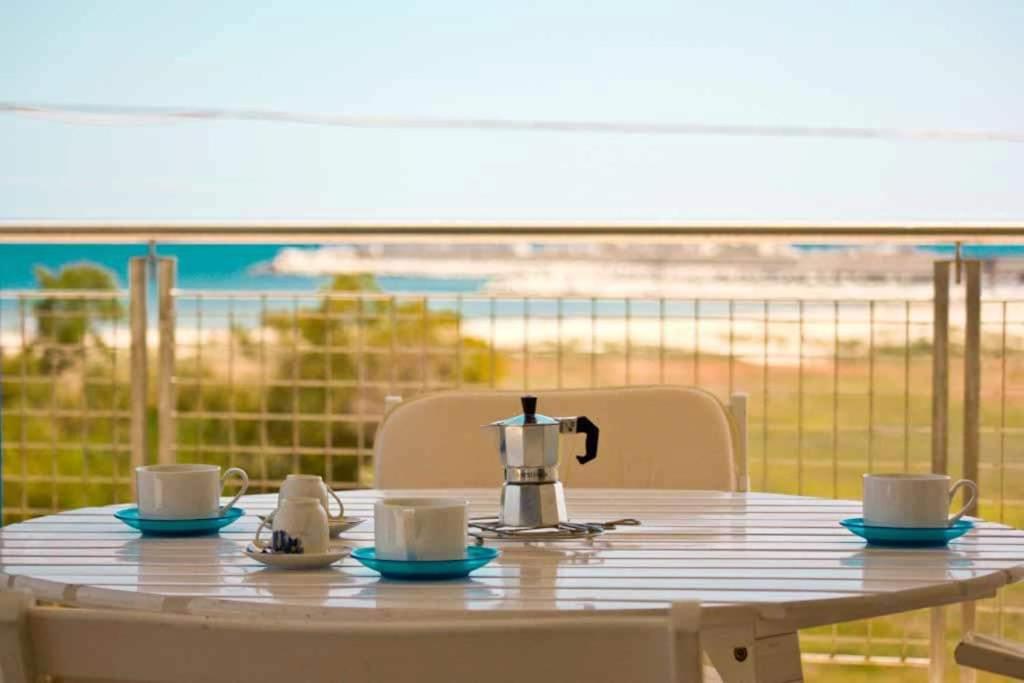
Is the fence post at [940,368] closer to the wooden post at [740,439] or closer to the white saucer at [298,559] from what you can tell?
Answer: the wooden post at [740,439]

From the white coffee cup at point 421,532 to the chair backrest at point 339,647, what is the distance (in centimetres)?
41

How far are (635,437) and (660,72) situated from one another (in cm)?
1701

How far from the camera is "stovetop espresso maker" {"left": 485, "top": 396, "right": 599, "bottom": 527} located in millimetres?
1492

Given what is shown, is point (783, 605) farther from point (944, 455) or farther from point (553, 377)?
point (553, 377)

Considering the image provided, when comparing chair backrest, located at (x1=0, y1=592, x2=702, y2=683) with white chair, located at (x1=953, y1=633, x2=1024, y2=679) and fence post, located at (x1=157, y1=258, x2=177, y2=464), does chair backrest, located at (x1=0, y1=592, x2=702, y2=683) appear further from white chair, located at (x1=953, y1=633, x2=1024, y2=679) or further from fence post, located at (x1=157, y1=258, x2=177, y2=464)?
fence post, located at (x1=157, y1=258, x2=177, y2=464)

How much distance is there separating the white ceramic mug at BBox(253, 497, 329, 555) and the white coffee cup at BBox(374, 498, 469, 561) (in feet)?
0.28

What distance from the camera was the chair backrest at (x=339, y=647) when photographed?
2.40ft

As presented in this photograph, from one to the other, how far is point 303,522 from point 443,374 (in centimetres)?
1452

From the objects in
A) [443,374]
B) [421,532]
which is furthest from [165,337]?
[443,374]

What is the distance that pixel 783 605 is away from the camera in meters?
1.06

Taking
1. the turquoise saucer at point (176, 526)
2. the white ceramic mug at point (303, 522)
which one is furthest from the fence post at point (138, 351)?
the white ceramic mug at point (303, 522)

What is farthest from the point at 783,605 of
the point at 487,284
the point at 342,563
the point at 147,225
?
the point at 487,284

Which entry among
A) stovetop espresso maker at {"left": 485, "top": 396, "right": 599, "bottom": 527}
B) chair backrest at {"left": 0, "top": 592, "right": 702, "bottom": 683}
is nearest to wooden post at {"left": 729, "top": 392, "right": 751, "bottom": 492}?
stovetop espresso maker at {"left": 485, "top": 396, "right": 599, "bottom": 527}

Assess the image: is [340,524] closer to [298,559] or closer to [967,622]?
[298,559]
